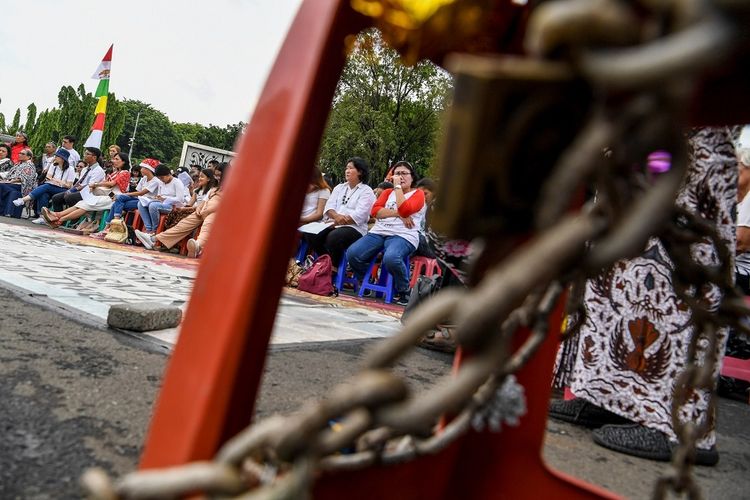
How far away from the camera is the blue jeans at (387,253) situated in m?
5.06

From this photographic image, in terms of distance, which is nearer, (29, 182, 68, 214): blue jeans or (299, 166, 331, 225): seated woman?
(299, 166, 331, 225): seated woman

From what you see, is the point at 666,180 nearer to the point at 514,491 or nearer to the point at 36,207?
the point at 514,491

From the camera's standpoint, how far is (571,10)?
255 millimetres

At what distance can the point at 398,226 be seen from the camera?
5180 millimetres

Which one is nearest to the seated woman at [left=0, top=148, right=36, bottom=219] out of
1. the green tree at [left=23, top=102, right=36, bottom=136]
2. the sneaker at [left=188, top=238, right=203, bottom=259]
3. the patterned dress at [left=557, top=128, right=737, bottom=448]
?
the sneaker at [left=188, top=238, right=203, bottom=259]

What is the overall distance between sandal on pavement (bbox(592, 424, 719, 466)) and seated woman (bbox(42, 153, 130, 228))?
8.68 m

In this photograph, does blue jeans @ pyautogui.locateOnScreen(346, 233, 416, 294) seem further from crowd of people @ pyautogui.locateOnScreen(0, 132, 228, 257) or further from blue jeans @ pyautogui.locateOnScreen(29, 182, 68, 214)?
blue jeans @ pyautogui.locateOnScreen(29, 182, 68, 214)

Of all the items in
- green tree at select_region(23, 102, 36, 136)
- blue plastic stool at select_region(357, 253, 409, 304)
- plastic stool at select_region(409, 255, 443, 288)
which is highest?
green tree at select_region(23, 102, 36, 136)

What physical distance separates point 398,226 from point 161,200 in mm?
4666

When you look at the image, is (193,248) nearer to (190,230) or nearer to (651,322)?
(190,230)

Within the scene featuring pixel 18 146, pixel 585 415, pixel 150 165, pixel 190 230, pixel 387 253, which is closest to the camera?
pixel 585 415

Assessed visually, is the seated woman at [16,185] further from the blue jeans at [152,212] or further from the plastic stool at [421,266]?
the plastic stool at [421,266]

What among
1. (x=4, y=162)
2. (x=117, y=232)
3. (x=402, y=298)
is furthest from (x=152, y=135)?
(x=402, y=298)

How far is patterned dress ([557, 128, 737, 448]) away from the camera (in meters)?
1.57
